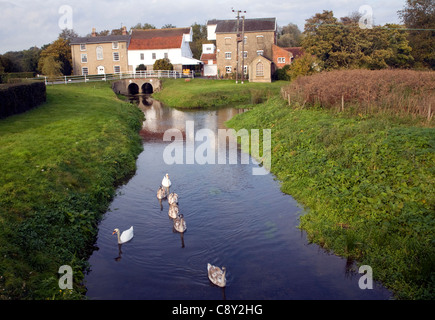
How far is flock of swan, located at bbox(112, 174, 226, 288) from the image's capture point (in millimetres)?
10477

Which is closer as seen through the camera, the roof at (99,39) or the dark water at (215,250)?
the dark water at (215,250)

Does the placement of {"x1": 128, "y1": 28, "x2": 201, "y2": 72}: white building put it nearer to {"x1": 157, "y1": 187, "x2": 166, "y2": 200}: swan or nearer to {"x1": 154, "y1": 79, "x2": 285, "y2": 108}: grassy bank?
{"x1": 154, "y1": 79, "x2": 285, "y2": 108}: grassy bank

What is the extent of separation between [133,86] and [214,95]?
84.4 ft

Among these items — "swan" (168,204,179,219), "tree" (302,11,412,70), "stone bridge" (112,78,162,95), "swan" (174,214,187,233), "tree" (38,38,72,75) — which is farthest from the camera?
"tree" (38,38,72,75)

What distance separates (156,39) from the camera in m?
77.4

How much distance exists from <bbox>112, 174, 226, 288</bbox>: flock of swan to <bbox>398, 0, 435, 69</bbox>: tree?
46.3 meters

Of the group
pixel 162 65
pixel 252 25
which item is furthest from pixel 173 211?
pixel 252 25

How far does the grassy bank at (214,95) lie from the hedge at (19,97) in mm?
20603

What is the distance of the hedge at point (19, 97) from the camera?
83.8 feet

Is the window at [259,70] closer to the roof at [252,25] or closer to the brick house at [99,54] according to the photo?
the roof at [252,25]

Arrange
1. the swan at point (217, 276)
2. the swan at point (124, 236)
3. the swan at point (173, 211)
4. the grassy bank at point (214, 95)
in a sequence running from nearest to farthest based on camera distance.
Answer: the swan at point (217, 276) → the swan at point (124, 236) → the swan at point (173, 211) → the grassy bank at point (214, 95)

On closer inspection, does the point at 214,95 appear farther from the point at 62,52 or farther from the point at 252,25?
the point at 62,52

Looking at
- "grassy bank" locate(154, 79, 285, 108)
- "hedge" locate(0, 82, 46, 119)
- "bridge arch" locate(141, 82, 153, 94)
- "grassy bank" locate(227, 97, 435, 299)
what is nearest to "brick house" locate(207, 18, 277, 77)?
"bridge arch" locate(141, 82, 153, 94)

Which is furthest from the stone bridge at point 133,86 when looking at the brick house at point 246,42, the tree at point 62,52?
the tree at point 62,52
